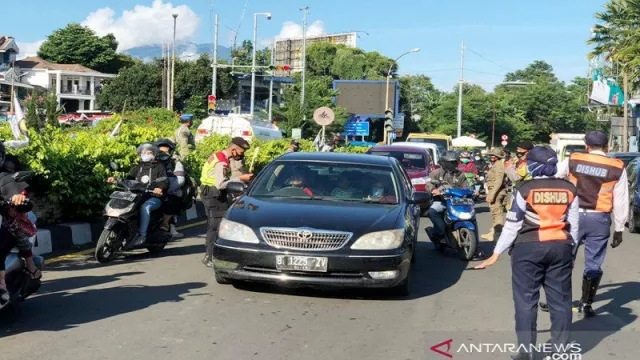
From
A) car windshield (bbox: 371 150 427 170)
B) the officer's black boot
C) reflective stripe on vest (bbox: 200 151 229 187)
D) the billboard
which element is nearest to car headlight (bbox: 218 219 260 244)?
reflective stripe on vest (bbox: 200 151 229 187)

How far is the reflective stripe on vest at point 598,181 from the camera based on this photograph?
739cm

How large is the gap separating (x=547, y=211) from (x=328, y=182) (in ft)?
12.1

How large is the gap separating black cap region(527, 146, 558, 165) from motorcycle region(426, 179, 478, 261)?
5443mm

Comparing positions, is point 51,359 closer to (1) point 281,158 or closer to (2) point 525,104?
(1) point 281,158

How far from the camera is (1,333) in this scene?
6090mm

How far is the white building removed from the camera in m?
84.4

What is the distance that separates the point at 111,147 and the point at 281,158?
4.29 m

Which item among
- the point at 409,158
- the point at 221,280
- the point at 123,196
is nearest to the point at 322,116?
the point at 409,158

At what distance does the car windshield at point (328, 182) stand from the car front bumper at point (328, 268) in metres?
1.15

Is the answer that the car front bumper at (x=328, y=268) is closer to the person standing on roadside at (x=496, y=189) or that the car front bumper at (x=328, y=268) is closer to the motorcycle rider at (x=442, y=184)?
the motorcycle rider at (x=442, y=184)

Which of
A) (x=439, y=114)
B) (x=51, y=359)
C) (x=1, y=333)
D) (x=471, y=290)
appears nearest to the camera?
(x=51, y=359)

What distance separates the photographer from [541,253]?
216 inches

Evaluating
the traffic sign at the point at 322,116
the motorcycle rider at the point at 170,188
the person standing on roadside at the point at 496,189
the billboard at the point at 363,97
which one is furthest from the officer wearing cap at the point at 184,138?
the billboard at the point at 363,97

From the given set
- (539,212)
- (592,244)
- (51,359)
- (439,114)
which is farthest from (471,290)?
(439,114)
